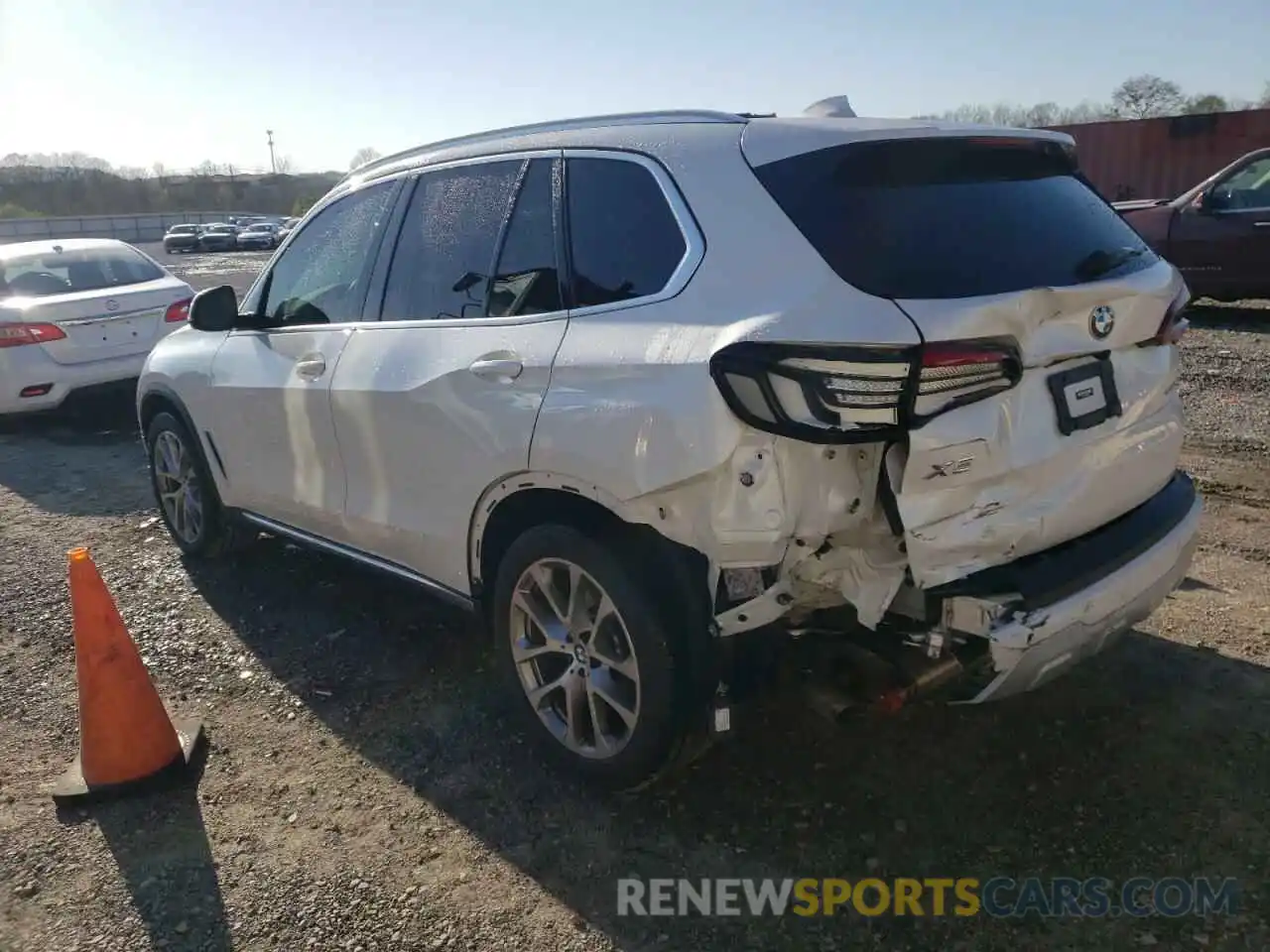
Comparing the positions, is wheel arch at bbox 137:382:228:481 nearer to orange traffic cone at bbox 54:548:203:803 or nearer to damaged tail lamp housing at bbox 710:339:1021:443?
orange traffic cone at bbox 54:548:203:803

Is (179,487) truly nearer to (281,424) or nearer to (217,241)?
(281,424)

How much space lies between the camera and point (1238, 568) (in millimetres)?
4332

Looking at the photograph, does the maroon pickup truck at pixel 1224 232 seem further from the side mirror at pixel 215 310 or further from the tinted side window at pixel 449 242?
the side mirror at pixel 215 310

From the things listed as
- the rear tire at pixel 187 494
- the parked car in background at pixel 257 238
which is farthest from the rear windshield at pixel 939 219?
the parked car in background at pixel 257 238

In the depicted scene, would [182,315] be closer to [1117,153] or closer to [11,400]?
[11,400]

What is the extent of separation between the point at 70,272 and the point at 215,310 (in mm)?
5166

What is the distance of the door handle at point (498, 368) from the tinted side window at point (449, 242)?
251 millimetres

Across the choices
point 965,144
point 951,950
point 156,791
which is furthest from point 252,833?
point 965,144

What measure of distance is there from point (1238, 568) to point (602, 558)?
119 inches

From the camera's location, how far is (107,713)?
129 inches

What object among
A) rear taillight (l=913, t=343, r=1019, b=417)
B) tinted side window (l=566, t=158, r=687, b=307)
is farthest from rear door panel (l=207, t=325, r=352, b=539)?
rear taillight (l=913, t=343, r=1019, b=417)

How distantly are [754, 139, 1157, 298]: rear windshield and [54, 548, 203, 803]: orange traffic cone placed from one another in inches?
96.3

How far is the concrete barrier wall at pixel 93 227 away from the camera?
57.1 metres

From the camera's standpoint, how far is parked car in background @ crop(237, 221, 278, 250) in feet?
158
